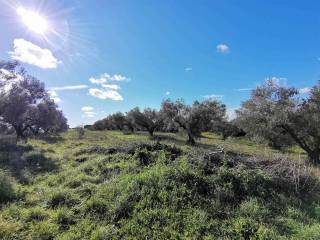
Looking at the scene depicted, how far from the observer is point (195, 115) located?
121ft

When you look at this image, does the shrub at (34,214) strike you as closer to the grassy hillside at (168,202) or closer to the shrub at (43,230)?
the grassy hillside at (168,202)

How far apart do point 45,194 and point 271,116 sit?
747 inches

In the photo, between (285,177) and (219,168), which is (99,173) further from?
(285,177)

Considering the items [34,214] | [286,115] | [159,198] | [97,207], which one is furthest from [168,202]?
[286,115]

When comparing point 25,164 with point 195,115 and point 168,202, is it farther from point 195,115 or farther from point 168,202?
point 195,115

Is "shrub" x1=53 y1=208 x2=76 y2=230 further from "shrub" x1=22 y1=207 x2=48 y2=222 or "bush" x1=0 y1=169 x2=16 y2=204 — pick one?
"bush" x1=0 y1=169 x2=16 y2=204

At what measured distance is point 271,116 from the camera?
2173 centimetres

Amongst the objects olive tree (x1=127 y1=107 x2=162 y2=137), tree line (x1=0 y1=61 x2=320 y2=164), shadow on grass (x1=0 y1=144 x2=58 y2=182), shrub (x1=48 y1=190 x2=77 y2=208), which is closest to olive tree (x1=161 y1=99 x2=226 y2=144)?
tree line (x1=0 y1=61 x2=320 y2=164)

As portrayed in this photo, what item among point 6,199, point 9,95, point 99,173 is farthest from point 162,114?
point 6,199

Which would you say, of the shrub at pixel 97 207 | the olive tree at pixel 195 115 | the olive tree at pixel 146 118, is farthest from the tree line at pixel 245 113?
the shrub at pixel 97 207

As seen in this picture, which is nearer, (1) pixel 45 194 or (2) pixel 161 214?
(2) pixel 161 214

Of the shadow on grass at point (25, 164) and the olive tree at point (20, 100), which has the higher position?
the olive tree at point (20, 100)

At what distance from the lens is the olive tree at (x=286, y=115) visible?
2105 centimetres

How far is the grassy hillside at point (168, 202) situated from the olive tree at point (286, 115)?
12159mm
